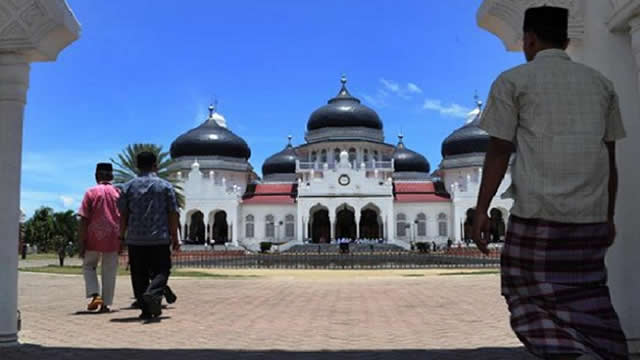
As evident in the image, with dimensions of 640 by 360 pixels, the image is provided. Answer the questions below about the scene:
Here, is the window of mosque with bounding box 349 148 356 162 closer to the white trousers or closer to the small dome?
the small dome

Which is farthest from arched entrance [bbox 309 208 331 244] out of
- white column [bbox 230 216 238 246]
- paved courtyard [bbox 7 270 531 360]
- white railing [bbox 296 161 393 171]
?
paved courtyard [bbox 7 270 531 360]

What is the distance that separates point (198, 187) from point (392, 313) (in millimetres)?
54083

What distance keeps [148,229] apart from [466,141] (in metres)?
60.5

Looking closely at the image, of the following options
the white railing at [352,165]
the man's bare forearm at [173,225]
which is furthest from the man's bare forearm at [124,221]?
the white railing at [352,165]

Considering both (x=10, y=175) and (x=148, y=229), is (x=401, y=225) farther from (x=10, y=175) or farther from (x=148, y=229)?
(x=10, y=175)

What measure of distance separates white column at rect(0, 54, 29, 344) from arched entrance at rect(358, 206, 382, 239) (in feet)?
192

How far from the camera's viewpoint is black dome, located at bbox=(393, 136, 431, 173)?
229 ft

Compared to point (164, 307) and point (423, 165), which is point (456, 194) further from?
point (164, 307)

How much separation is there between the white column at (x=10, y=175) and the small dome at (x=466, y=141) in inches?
2379

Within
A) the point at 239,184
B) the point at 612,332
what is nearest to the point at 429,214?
the point at 239,184

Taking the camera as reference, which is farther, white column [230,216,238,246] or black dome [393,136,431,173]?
A: black dome [393,136,431,173]

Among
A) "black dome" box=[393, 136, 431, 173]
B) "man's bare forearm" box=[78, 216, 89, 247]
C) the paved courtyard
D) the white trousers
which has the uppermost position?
"black dome" box=[393, 136, 431, 173]

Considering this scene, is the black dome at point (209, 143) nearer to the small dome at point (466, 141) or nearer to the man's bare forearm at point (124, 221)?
the small dome at point (466, 141)

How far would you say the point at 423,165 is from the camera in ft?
231
